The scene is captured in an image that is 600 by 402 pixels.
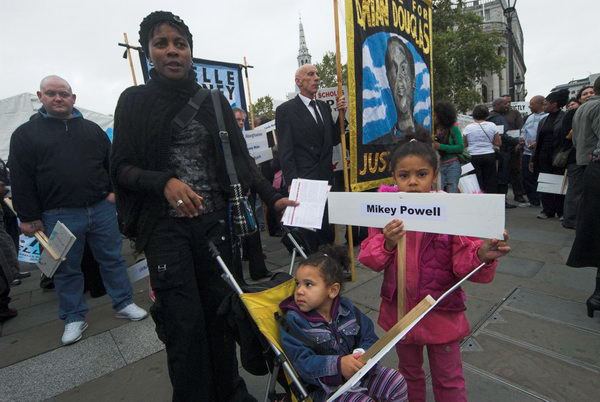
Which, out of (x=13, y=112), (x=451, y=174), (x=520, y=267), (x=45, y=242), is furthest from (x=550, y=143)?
(x=13, y=112)

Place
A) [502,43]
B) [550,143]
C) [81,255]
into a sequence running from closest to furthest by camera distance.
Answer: [81,255] → [550,143] → [502,43]

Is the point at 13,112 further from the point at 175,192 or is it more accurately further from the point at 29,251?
the point at 175,192

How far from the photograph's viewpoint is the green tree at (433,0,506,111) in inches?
898

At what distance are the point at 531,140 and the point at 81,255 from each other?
26.3ft

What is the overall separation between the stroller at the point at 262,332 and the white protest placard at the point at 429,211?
52 centimetres

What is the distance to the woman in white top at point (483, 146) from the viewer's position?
6234 millimetres

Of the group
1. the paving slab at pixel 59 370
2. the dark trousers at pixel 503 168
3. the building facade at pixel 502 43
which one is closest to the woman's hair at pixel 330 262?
the paving slab at pixel 59 370

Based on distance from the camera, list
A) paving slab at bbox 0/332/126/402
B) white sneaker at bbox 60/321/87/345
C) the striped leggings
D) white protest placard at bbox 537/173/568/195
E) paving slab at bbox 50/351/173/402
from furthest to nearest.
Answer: white protest placard at bbox 537/173/568/195 < white sneaker at bbox 60/321/87/345 < paving slab at bbox 0/332/126/402 < paving slab at bbox 50/351/173/402 < the striped leggings

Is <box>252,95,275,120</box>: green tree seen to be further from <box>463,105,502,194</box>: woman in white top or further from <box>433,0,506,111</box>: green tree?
<box>463,105,502,194</box>: woman in white top

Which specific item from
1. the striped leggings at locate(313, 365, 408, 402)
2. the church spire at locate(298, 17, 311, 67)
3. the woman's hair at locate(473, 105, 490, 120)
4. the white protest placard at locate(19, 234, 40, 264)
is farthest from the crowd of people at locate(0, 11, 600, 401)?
the church spire at locate(298, 17, 311, 67)

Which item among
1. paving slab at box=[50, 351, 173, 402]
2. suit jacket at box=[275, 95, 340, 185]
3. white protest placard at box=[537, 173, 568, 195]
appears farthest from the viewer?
white protest placard at box=[537, 173, 568, 195]

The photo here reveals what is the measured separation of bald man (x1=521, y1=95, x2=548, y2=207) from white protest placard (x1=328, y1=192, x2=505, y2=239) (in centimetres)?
690

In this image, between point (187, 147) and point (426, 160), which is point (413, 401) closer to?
point (426, 160)

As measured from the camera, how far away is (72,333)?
3.02 m
